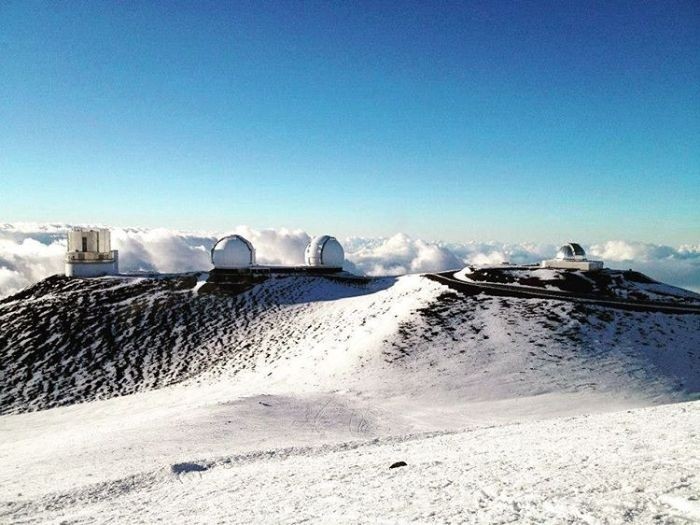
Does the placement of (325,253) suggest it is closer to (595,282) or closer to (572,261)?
(572,261)

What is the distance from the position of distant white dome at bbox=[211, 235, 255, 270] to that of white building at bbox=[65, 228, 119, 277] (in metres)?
12.3

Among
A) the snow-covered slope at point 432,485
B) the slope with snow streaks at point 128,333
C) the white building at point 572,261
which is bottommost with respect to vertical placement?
the slope with snow streaks at point 128,333

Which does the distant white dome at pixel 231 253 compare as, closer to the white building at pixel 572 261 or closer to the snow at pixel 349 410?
the snow at pixel 349 410

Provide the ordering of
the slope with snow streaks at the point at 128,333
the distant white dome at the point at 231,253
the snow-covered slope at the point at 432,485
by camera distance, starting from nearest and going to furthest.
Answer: the snow-covered slope at the point at 432,485 → the slope with snow streaks at the point at 128,333 → the distant white dome at the point at 231,253

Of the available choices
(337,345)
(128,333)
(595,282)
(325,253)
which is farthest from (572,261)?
(128,333)

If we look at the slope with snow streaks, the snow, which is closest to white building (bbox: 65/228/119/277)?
the slope with snow streaks

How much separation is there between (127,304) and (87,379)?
12356 mm

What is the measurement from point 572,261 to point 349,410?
123ft

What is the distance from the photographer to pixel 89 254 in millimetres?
49969

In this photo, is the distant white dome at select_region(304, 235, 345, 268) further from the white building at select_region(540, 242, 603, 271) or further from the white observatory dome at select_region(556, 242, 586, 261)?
the white observatory dome at select_region(556, 242, 586, 261)

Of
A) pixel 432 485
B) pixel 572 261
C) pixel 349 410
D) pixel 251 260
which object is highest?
pixel 572 261

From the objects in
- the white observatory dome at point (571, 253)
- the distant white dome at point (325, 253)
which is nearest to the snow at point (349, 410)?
the distant white dome at point (325, 253)

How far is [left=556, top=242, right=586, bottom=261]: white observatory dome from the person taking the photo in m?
47.5

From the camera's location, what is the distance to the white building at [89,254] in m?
49.5
